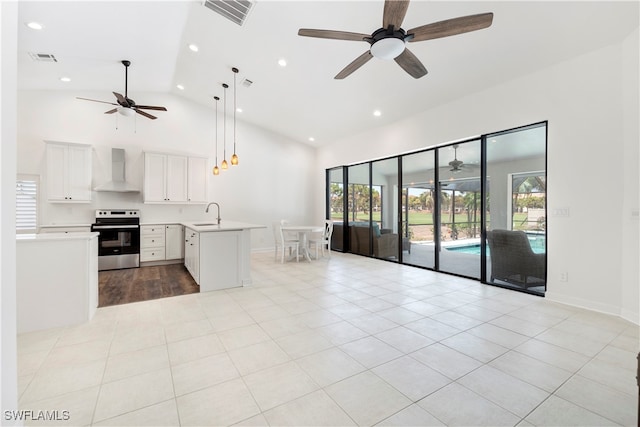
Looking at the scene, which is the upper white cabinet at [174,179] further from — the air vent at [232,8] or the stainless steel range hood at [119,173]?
the air vent at [232,8]

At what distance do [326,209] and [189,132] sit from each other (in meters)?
4.12

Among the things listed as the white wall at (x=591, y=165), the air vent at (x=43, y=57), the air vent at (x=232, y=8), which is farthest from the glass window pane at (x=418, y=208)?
the air vent at (x=43, y=57)

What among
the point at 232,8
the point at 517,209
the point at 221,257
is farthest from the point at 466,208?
the point at 232,8

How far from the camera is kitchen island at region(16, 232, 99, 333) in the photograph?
2.64m

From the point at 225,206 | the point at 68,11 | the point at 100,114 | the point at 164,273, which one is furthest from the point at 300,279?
the point at 100,114

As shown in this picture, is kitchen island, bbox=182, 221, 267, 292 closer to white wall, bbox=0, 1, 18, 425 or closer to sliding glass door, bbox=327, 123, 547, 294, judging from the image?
white wall, bbox=0, 1, 18, 425

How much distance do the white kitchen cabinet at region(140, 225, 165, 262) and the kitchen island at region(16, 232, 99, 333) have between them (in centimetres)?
297

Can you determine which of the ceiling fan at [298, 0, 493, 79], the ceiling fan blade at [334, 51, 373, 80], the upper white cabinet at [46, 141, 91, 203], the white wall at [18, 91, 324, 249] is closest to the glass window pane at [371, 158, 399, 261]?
the white wall at [18, 91, 324, 249]

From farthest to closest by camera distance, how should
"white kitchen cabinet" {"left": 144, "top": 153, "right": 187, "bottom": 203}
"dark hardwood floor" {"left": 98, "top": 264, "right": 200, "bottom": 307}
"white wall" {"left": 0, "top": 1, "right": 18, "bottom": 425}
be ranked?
"white kitchen cabinet" {"left": 144, "top": 153, "right": 187, "bottom": 203}, "dark hardwood floor" {"left": 98, "top": 264, "right": 200, "bottom": 307}, "white wall" {"left": 0, "top": 1, "right": 18, "bottom": 425}

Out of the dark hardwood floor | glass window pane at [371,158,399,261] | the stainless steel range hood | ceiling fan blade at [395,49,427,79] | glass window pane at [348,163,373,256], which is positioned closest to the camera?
ceiling fan blade at [395,49,427,79]

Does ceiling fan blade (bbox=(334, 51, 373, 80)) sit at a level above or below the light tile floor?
above

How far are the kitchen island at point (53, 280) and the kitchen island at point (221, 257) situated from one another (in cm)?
128

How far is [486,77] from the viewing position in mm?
3926

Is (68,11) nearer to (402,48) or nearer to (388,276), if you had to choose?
(402,48)
